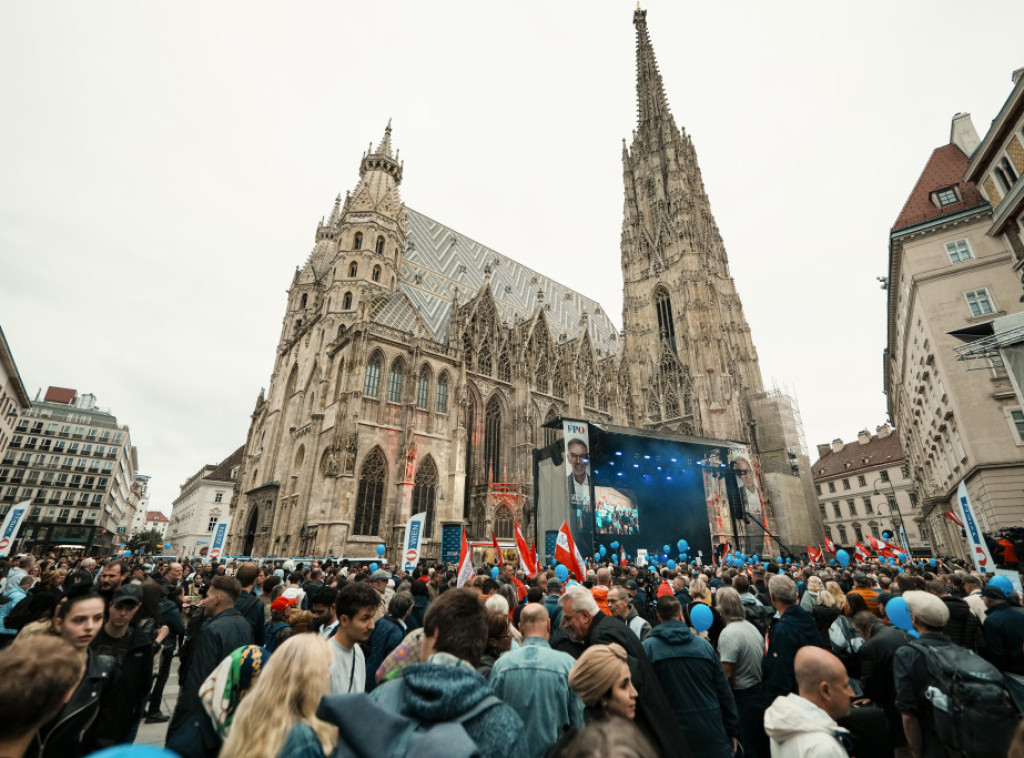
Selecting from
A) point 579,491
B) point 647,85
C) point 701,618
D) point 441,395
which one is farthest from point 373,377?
point 647,85

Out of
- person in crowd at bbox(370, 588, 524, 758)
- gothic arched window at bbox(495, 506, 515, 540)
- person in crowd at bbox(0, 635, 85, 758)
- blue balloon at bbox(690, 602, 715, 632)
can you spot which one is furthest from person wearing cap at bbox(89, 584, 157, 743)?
gothic arched window at bbox(495, 506, 515, 540)

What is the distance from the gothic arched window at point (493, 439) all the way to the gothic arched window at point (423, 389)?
188 inches

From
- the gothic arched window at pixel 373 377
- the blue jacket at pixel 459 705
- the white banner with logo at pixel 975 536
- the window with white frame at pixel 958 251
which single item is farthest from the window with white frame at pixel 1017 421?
the gothic arched window at pixel 373 377

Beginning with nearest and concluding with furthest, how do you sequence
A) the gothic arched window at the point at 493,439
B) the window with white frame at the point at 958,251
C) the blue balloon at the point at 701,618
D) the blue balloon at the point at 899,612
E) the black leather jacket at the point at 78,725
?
the black leather jacket at the point at 78,725
the blue balloon at the point at 899,612
the blue balloon at the point at 701,618
the window with white frame at the point at 958,251
the gothic arched window at the point at 493,439

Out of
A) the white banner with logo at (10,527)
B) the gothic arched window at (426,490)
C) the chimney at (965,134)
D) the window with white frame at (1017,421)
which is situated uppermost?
the chimney at (965,134)

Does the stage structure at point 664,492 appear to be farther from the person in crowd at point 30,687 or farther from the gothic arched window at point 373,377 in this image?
the person in crowd at point 30,687

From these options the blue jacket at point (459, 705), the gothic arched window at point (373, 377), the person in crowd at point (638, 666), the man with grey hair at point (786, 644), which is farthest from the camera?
the gothic arched window at point (373, 377)

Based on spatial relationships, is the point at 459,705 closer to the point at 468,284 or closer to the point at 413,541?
the point at 413,541

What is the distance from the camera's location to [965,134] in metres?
22.2

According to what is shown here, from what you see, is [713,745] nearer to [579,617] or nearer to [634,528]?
[579,617]

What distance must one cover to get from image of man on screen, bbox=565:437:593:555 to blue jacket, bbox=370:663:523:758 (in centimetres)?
2191

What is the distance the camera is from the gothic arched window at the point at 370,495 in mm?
23016

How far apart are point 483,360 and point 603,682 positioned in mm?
29774

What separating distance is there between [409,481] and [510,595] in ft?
63.4
